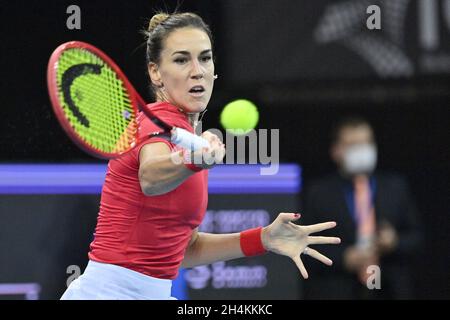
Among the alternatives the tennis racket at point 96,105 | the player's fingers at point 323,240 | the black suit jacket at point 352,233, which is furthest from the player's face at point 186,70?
the black suit jacket at point 352,233

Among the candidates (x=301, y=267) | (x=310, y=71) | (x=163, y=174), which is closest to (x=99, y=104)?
(x=163, y=174)

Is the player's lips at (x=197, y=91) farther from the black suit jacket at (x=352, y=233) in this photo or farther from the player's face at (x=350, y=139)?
the player's face at (x=350, y=139)

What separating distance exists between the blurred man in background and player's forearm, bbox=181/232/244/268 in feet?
6.58

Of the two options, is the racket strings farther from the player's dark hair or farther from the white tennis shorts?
the white tennis shorts

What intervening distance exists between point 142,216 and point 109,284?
0.85ft

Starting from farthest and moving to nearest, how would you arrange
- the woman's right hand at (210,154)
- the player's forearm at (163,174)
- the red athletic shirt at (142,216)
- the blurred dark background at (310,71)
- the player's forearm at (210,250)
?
the blurred dark background at (310,71) < the player's forearm at (210,250) < the red athletic shirt at (142,216) < the player's forearm at (163,174) < the woman's right hand at (210,154)

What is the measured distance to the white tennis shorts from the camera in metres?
3.79

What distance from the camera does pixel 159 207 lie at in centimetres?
375

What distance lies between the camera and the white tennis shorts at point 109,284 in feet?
12.4

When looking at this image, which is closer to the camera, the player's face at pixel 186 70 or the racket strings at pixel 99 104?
the racket strings at pixel 99 104

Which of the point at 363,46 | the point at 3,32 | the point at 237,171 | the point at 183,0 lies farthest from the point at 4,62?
the point at 363,46

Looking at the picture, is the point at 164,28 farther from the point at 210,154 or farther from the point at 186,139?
the point at 210,154

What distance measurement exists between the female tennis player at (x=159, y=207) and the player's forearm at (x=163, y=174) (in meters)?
0.03
